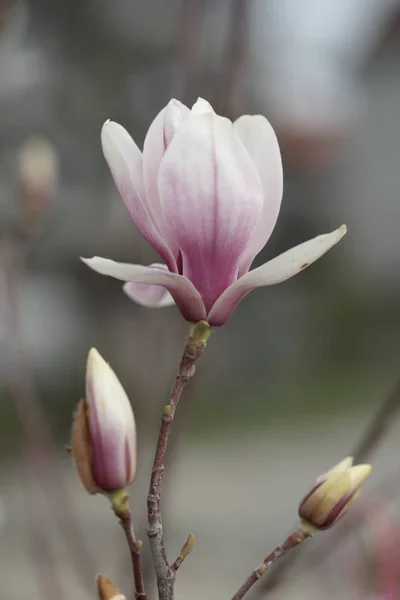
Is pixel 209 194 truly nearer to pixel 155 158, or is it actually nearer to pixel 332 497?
pixel 155 158

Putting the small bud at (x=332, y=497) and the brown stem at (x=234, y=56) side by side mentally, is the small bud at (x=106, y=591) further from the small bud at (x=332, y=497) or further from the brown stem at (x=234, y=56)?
the brown stem at (x=234, y=56)

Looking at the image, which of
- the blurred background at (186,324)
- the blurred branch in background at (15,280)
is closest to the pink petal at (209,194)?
the blurred background at (186,324)

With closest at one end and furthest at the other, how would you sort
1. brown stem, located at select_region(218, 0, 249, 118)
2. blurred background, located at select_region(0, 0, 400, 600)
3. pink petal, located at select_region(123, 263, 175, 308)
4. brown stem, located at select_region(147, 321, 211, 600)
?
brown stem, located at select_region(147, 321, 211, 600)
pink petal, located at select_region(123, 263, 175, 308)
brown stem, located at select_region(218, 0, 249, 118)
blurred background, located at select_region(0, 0, 400, 600)

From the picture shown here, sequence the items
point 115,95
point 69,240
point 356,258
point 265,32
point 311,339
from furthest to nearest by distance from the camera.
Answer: point 356,258, point 311,339, point 69,240, point 115,95, point 265,32

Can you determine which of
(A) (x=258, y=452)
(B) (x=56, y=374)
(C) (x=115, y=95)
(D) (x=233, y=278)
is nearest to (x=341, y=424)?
(A) (x=258, y=452)

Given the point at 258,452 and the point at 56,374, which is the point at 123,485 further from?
Answer: the point at 56,374

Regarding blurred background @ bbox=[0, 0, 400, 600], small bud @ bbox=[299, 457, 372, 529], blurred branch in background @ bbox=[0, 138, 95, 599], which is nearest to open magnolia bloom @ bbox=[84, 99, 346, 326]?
small bud @ bbox=[299, 457, 372, 529]

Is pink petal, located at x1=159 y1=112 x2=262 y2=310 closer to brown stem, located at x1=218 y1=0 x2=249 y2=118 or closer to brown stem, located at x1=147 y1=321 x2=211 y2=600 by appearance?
brown stem, located at x1=147 y1=321 x2=211 y2=600
